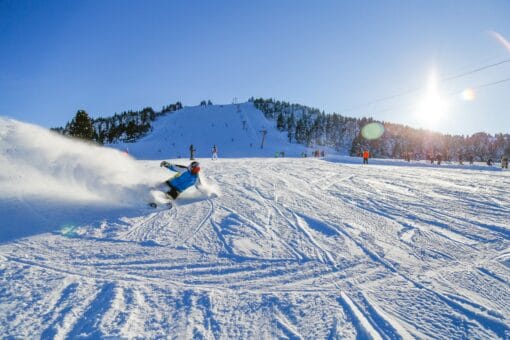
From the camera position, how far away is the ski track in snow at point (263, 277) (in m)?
2.30

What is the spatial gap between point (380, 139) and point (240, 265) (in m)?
103

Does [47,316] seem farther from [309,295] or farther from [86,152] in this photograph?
[86,152]

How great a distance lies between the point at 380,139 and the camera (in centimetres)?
9581

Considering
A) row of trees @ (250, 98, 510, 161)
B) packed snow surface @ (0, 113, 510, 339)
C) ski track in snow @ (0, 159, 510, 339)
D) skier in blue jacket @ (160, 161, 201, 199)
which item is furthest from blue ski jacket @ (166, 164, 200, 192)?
row of trees @ (250, 98, 510, 161)

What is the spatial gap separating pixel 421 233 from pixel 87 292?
487 centimetres

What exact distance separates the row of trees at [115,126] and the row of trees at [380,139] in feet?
163

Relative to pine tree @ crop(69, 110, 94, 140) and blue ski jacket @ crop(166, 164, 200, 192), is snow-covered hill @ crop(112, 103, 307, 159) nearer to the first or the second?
pine tree @ crop(69, 110, 94, 140)

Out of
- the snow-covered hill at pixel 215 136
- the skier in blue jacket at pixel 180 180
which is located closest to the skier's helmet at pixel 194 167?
the skier in blue jacket at pixel 180 180

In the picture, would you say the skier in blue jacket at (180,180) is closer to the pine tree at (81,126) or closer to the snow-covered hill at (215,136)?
the pine tree at (81,126)

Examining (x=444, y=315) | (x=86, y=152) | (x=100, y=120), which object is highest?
(x=100, y=120)

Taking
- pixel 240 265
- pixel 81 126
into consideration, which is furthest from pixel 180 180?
pixel 81 126

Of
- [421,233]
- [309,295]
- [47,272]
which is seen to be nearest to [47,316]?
[47,272]

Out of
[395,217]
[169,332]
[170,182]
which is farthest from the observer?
[170,182]

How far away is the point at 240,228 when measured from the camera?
15.8 feet
